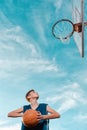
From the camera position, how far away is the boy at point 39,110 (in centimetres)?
676

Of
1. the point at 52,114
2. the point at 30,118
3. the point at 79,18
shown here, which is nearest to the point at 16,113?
the point at 30,118

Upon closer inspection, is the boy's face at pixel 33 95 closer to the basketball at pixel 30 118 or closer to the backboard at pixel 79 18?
the basketball at pixel 30 118

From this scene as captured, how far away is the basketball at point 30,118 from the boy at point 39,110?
79 millimetres

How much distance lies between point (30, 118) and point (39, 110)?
14.1 inches

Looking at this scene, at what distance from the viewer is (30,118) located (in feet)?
22.1

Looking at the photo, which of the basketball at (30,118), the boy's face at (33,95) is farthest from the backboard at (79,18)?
the basketball at (30,118)

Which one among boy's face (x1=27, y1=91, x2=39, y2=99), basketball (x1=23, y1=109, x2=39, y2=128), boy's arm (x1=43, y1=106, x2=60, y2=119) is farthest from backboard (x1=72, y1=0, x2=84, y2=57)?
basketball (x1=23, y1=109, x2=39, y2=128)

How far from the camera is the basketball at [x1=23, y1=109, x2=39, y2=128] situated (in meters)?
6.73

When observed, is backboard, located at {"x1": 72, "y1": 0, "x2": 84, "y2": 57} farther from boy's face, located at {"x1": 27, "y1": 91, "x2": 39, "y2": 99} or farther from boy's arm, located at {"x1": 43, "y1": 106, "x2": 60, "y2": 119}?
boy's arm, located at {"x1": 43, "y1": 106, "x2": 60, "y2": 119}

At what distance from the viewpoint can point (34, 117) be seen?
6707mm

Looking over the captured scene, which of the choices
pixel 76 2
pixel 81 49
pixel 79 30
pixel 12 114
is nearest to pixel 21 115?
pixel 12 114

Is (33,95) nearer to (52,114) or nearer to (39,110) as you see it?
(39,110)

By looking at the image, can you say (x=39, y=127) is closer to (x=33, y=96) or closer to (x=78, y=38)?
(x=33, y=96)

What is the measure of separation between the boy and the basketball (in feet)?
0.26
